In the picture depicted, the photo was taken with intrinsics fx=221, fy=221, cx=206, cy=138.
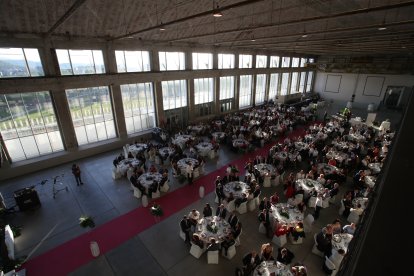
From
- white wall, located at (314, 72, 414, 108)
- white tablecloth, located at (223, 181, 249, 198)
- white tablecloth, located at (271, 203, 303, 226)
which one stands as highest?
white wall, located at (314, 72, 414, 108)

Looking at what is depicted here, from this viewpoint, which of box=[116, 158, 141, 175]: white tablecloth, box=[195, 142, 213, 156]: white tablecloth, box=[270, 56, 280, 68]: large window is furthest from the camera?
box=[270, 56, 280, 68]: large window

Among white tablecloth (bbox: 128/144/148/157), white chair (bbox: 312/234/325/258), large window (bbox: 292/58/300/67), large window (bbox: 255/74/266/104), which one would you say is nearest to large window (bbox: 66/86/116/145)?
white tablecloth (bbox: 128/144/148/157)

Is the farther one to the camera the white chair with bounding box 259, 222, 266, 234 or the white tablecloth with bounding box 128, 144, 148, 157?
the white tablecloth with bounding box 128, 144, 148, 157

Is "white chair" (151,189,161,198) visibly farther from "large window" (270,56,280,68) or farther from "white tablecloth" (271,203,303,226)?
"large window" (270,56,280,68)

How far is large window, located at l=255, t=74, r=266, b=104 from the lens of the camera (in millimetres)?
29025

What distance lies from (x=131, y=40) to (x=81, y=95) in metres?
5.26

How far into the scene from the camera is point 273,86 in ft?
106

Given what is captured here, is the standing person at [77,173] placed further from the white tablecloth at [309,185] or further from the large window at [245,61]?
the large window at [245,61]

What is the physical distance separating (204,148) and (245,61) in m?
15.7

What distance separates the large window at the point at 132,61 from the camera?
16.1m

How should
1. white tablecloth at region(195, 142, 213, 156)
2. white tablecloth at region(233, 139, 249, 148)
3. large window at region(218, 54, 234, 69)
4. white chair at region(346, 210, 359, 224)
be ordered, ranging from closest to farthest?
white chair at region(346, 210, 359, 224) → white tablecloth at region(195, 142, 213, 156) → white tablecloth at region(233, 139, 249, 148) → large window at region(218, 54, 234, 69)

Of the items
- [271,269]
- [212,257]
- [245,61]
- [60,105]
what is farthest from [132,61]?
[271,269]

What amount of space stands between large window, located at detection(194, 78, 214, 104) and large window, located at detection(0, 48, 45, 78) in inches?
488

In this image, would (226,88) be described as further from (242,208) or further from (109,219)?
(109,219)
